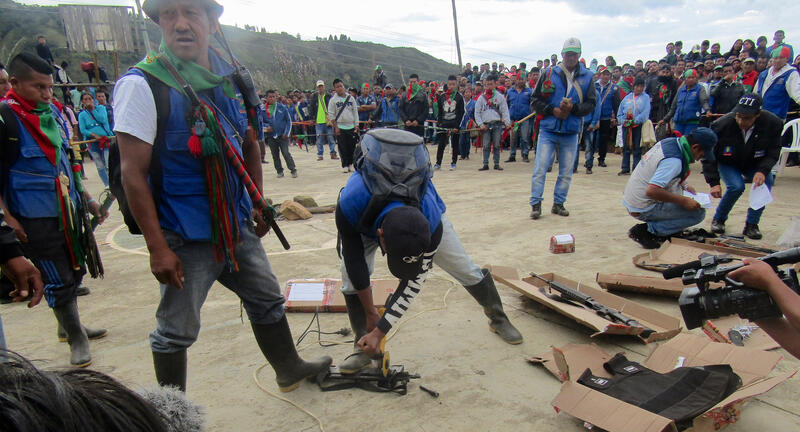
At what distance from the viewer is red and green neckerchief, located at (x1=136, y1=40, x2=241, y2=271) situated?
1697 mm

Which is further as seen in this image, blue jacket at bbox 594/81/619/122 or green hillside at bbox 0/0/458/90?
green hillside at bbox 0/0/458/90

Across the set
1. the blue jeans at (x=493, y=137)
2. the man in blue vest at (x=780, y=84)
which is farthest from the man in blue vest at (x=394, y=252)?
the blue jeans at (x=493, y=137)

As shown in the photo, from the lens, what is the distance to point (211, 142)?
1.71 m

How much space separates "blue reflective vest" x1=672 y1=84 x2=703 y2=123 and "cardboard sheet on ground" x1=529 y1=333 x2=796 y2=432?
7.11 meters

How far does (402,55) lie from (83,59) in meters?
48.5

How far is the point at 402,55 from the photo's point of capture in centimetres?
7738

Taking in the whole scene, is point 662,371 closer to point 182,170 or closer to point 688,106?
point 182,170


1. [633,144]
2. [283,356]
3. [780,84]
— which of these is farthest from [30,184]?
[780,84]

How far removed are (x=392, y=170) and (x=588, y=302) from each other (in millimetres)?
1792

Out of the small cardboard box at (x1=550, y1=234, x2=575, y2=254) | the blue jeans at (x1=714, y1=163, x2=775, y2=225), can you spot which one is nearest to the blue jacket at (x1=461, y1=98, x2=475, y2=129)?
the blue jeans at (x1=714, y1=163, x2=775, y2=225)

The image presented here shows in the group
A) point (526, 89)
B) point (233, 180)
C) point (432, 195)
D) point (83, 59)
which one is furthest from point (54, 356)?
point (83, 59)

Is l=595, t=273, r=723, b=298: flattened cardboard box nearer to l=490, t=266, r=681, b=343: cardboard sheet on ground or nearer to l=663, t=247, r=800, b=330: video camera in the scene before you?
l=490, t=266, r=681, b=343: cardboard sheet on ground

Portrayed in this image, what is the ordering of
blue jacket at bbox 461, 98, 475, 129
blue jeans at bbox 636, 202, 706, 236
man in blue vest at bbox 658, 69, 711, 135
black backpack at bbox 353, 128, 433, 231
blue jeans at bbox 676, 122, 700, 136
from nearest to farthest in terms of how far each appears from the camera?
black backpack at bbox 353, 128, 433, 231 < blue jeans at bbox 636, 202, 706, 236 < man in blue vest at bbox 658, 69, 711, 135 < blue jeans at bbox 676, 122, 700, 136 < blue jacket at bbox 461, 98, 475, 129

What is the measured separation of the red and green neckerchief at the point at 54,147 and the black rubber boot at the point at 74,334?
0.26 meters
